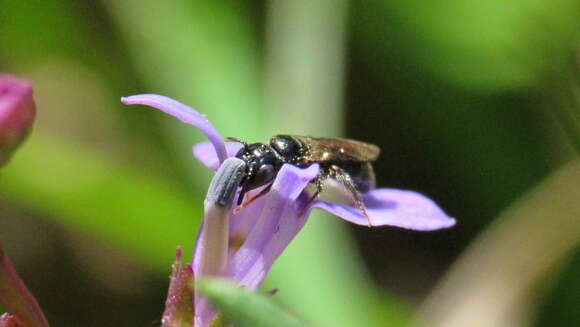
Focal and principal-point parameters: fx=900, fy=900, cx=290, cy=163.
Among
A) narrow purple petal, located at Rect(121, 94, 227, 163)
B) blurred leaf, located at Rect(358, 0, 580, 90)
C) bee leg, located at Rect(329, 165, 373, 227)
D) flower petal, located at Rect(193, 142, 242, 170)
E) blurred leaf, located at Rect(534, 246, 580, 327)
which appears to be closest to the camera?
narrow purple petal, located at Rect(121, 94, 227, 163)

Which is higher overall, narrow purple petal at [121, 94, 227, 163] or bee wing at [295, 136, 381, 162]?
narrow purple petal at [121, 94, 227, 163]

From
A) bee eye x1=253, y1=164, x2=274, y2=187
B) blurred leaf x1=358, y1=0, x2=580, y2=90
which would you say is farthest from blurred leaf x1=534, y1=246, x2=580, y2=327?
bee eye x1=253, y1=164, x2=274, y2=187

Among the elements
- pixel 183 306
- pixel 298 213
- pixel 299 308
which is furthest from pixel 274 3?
pixel 183 306

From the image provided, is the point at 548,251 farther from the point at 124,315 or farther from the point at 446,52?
the point at 124,315

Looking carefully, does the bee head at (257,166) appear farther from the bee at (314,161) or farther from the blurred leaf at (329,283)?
the blurred leaf at (329,283)

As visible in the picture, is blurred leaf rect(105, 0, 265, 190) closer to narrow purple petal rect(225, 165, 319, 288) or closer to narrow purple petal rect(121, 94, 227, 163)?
narrow purple petal rect(225, 165, 319, 288)

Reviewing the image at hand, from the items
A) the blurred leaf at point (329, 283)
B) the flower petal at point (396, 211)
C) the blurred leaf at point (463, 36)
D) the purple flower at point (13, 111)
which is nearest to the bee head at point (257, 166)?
the flower petal at point (396, 211)

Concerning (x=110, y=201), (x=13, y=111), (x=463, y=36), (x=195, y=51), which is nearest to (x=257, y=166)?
(x=13, y=111)
